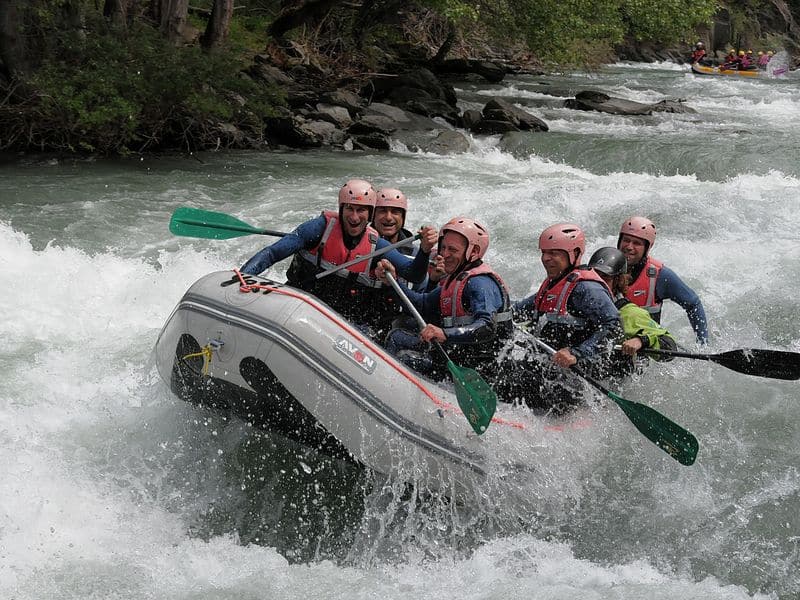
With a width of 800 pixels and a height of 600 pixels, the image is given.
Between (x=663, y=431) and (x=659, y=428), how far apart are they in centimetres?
2

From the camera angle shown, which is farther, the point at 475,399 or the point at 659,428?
the point at 659,428

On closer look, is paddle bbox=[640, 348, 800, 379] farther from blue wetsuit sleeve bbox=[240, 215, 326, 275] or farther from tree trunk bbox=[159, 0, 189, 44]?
tree trunk bbox=[159, 0, 189, 44]

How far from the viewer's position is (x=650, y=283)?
5.74 m

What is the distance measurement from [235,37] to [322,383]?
561 inches

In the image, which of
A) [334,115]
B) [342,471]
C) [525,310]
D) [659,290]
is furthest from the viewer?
[334,115]

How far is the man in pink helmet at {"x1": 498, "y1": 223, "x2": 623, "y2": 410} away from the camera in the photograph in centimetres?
473

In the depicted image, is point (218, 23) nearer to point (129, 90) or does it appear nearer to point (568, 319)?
point (129, 90)

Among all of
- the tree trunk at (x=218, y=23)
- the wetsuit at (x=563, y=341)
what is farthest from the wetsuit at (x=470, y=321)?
the tree trunk at (x=218, y=23)

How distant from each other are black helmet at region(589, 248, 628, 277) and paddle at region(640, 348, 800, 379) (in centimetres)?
54

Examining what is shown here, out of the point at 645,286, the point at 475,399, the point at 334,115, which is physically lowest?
the point at 334,115

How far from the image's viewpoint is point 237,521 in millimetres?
4773

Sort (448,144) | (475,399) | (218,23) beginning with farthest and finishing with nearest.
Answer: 1. (218,23)
2. (448,144)
3. (475,399)

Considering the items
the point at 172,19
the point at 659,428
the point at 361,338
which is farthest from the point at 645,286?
the point at 172,19

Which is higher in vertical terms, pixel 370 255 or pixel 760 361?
pixel 370 255
